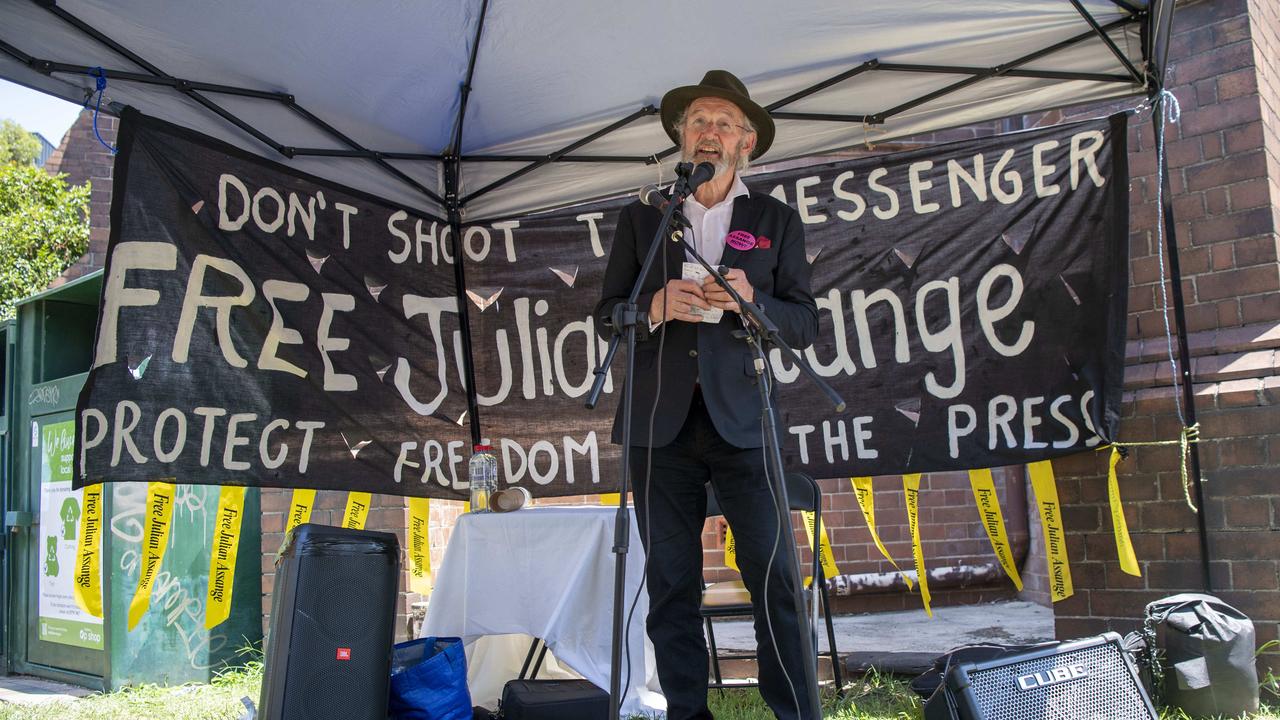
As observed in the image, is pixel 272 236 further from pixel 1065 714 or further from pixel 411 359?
pixel 1065 714

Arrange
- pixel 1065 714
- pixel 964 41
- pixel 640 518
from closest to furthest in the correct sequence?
1. pixel 1065 714
2. pixel 640 518
3. pixel 964 41

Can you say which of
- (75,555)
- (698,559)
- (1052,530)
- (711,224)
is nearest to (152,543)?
(698,559)

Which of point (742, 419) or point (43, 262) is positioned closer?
point (742, 419)

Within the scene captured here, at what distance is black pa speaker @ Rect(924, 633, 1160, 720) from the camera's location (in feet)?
8.65

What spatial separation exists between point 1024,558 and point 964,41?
14.2 ft

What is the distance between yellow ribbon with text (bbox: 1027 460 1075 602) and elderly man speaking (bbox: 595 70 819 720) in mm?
1718

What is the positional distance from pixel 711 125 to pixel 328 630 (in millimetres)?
1982

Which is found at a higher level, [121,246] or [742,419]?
[121,246]

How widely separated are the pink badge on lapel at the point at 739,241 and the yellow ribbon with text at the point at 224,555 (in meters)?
2.30

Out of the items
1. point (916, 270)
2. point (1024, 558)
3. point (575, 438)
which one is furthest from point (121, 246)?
point (1024, 558)

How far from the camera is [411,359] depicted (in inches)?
185

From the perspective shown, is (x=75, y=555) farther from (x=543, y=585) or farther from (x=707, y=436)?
(x=707, y=436)

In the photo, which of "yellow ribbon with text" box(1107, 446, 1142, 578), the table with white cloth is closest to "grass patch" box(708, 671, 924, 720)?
the table with white cloth

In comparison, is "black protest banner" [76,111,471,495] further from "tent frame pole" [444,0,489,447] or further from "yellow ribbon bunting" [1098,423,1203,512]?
"yellow ribbon bunting" [1098,423,1203,512]
